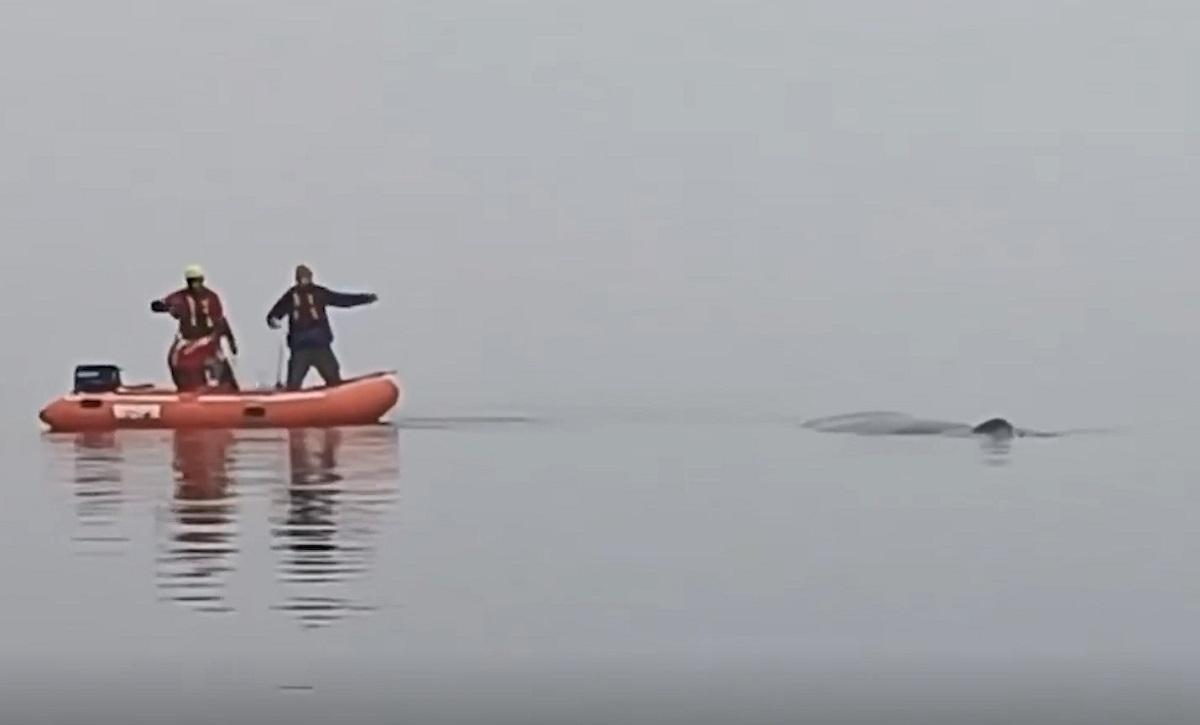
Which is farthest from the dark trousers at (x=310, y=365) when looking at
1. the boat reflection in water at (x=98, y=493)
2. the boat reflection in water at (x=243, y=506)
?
the boat reflection in water at (x=98, y=493)

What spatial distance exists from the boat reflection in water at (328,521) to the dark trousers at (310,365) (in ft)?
9.11

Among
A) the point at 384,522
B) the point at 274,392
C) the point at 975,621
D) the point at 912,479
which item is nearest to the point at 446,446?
the point at 274,392

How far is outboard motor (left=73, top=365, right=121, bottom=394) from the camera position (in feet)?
77.1

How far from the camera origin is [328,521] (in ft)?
44.1

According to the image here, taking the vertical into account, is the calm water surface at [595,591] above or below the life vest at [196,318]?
below

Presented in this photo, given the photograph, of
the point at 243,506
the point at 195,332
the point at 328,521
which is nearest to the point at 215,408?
the point at 195,332

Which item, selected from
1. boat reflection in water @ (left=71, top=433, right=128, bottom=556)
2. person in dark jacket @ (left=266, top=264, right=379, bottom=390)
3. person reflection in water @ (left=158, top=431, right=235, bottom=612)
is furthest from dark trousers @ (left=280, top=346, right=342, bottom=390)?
person reflection in water @ (left=158, top=431, right=235, bottom=612)

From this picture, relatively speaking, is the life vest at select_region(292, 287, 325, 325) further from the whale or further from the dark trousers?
the whale

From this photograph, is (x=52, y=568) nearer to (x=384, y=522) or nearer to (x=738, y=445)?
(x=384, y=522)

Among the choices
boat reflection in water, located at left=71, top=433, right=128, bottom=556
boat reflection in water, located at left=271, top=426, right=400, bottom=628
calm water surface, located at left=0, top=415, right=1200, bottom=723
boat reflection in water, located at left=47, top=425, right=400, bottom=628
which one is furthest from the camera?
boat reflection in water, located at left=71, top=433, right=128, bottom=556

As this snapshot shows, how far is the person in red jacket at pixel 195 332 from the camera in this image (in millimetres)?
23078

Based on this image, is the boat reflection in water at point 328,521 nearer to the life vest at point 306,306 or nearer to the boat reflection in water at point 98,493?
the boat reflection in water at point 98,493

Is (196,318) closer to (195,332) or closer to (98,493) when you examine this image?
(195,332)

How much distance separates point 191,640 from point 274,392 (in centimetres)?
1406
